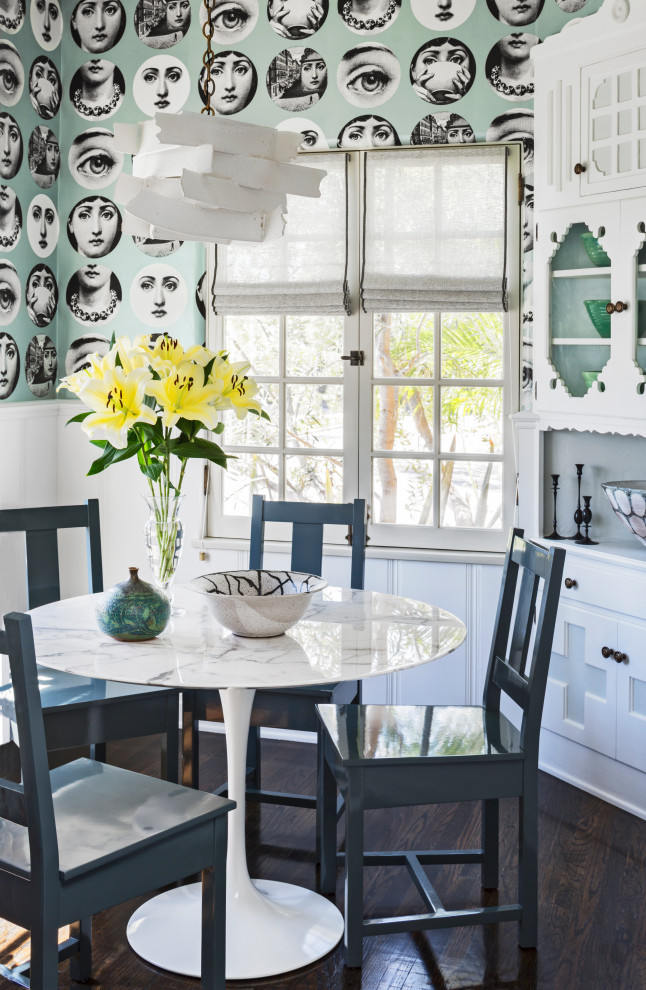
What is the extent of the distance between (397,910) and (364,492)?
1604 millimetres

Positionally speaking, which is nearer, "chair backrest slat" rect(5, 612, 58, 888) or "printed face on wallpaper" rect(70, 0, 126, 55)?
"chair backrest slat" rect(5, 612, 58, 888)

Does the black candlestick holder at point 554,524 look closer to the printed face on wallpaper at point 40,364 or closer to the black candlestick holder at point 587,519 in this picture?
the black candlestick holder at point 587,519

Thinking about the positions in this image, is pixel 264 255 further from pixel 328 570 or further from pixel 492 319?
pixel 328 570

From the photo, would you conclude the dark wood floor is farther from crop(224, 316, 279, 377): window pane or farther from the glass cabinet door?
crop(224, 316, 279, 377): window pane

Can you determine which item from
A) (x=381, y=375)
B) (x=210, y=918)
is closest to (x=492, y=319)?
(x=381, y=375)

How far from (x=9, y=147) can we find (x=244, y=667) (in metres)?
2.47

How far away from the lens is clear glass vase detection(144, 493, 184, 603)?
7.55 ft

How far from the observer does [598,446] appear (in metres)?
3.49

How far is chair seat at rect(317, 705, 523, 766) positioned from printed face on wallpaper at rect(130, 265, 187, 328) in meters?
1.85

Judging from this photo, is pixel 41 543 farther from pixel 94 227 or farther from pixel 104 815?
pixel 94 227

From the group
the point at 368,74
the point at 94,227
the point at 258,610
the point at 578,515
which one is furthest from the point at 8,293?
the point at 578,515

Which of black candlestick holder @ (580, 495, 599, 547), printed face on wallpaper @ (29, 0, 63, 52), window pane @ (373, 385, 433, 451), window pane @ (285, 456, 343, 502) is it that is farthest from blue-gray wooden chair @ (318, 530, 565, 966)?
printed face on wallpaper @ (29, 0, 63, 52)

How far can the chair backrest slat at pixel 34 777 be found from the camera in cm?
166

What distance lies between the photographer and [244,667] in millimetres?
2008
